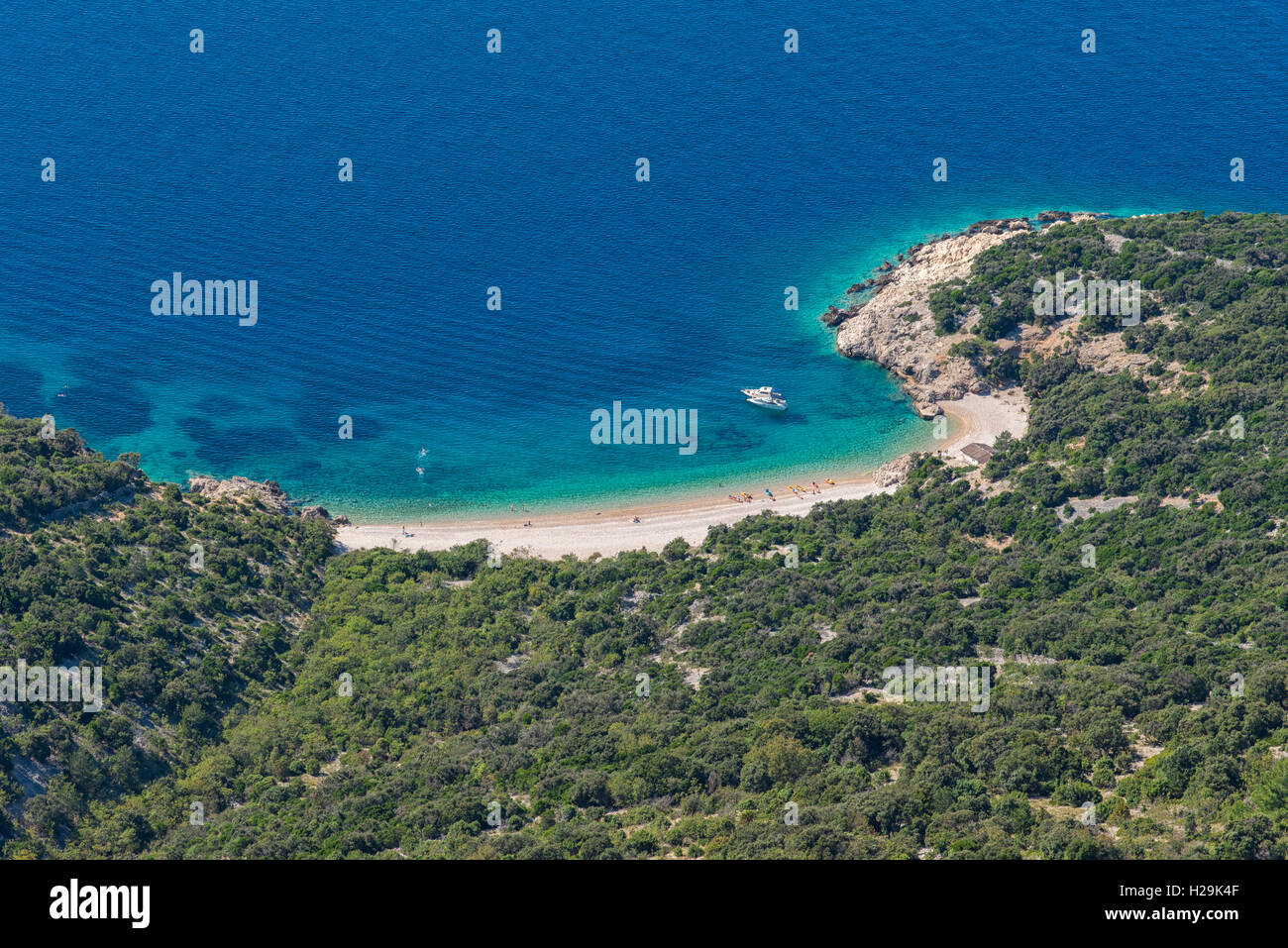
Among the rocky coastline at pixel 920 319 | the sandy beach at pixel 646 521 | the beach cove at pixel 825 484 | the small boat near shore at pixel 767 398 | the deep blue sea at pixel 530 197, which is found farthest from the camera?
the small boat near shore at pixel 767 398

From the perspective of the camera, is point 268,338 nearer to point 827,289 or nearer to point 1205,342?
point 827,289

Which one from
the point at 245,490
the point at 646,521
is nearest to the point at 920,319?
the point at 646,521

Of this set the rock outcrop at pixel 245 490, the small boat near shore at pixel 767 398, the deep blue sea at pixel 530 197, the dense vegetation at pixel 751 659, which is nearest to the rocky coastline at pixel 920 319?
the deep blue sea at pixel 530 197

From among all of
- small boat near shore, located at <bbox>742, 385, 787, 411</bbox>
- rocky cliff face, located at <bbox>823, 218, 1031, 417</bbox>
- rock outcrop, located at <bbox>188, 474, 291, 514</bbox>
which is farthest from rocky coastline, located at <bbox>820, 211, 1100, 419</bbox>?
rock outcrop, located at <bbox>188, 474, 291, 514</bbox>

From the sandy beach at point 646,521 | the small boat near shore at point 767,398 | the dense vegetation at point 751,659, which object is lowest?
the dense vegetation at point 751,659

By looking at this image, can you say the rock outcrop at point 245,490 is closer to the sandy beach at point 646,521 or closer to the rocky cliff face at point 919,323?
the sandy beach at point 646,521

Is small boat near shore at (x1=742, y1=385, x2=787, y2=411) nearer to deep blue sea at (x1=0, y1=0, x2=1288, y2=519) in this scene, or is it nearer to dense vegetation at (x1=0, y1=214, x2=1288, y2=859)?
deep blue sea at (x1=0, y1=0, x2=1288, y2=519)
